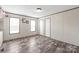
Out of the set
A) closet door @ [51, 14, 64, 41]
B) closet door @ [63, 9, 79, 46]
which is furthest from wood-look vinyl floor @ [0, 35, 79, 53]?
closet door @ [51, 14, 64, 41]

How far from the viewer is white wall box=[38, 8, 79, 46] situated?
143 inches

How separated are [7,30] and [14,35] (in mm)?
699

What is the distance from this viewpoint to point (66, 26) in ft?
13.7

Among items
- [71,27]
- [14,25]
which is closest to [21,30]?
[14,25]

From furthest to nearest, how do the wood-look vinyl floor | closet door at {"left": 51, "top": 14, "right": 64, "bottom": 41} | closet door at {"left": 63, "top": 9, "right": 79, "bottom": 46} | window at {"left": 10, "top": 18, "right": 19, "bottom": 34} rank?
1. window at {"left": 10, "top": 18, "right": 19, "bottom": 34}
2. closet door at {"left": 51, "top": 14, "right": 64, "bottom": 41}
3. closet door at {"left": 63, "top": 9, "right": 79, "bottom": 46}
4. the wood-look vinyl floor

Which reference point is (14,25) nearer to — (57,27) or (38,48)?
(38,48)

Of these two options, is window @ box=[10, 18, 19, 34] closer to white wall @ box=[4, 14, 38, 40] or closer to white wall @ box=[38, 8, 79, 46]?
white wall @ box=[4, 14, 38, 40]

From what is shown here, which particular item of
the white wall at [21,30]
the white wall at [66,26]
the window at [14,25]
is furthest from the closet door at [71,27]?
the window at [14,25]

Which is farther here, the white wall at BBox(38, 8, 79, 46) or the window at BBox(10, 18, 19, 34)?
the window at BBox(10, 18, 19, 34)
